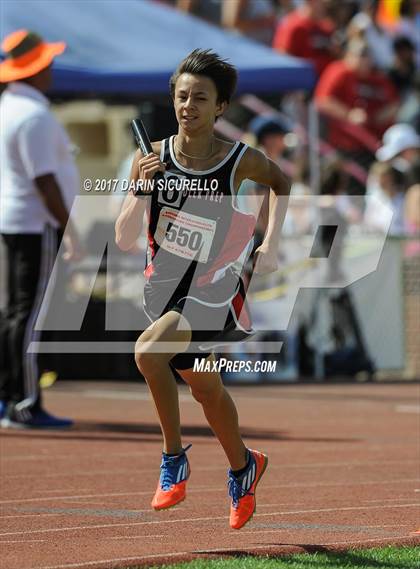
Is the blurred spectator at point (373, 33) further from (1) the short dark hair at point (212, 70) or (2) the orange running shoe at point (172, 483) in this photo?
(2) the orange running shoe at point (172, 483)

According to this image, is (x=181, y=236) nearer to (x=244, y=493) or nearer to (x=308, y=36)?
(x=244, y=493)

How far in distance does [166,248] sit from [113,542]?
3.98ft

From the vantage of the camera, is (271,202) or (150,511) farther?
(150,511)

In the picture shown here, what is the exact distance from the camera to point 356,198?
613 inches

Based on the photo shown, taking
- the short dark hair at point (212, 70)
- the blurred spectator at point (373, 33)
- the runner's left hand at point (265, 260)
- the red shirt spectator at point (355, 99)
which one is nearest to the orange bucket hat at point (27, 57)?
the short dark hair at point (212, 70)

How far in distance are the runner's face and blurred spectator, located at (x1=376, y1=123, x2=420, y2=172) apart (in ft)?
34.4

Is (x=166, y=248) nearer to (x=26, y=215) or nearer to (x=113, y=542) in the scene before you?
(x=113, y=542)

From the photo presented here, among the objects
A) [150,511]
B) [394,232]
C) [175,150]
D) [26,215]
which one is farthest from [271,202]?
[394,232]

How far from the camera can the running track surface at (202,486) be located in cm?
536

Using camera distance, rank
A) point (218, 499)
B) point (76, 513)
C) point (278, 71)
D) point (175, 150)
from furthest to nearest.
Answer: point (278, 71) → point (218, 499) → point (76, 513) → point (175, 150)

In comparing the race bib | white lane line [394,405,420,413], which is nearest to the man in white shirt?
white lane line [394,405,420,413]

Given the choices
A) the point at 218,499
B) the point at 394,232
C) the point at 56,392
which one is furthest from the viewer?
the point at 394,232

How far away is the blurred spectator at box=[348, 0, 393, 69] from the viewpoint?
18.0 m

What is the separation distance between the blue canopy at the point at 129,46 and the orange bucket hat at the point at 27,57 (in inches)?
120
